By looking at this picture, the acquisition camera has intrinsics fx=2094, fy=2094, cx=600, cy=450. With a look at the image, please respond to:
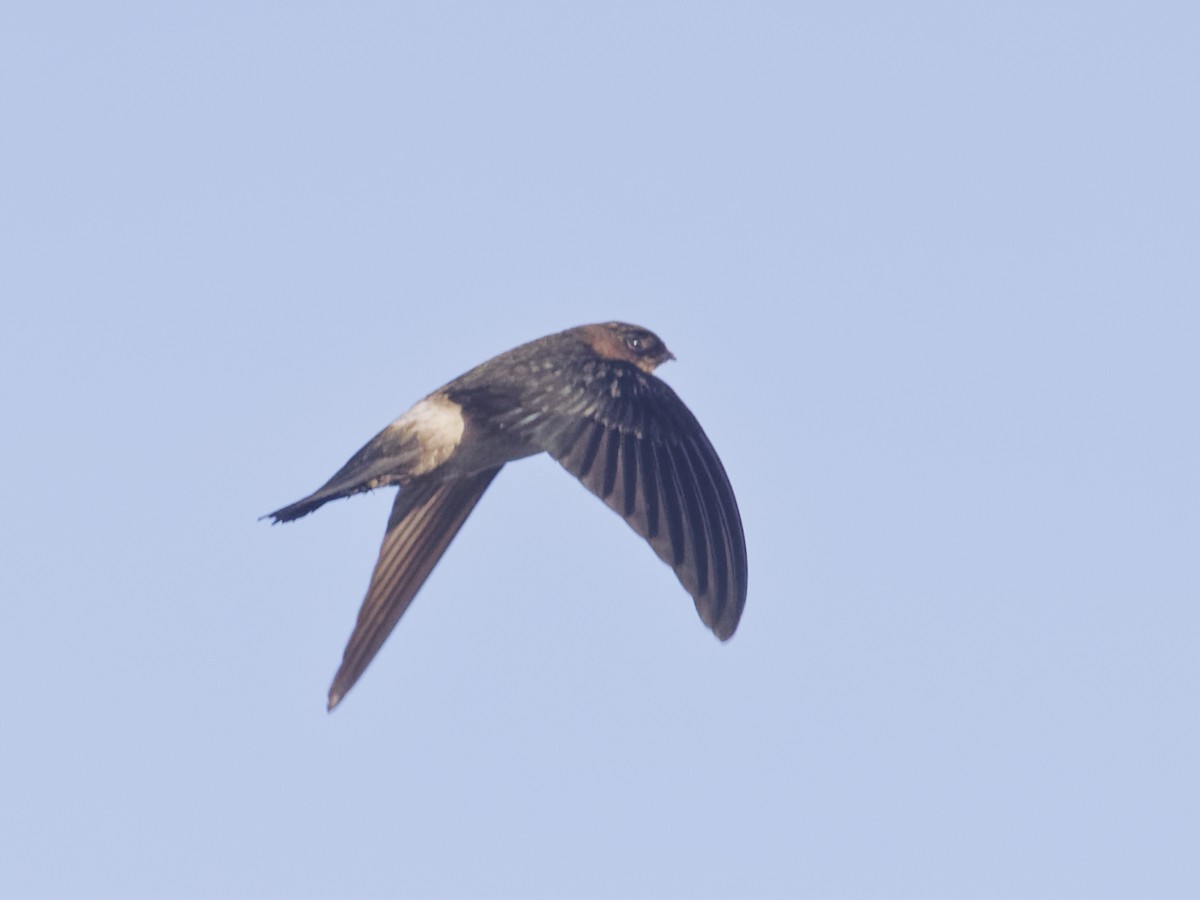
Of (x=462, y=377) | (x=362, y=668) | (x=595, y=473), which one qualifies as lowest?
(x=362, y=668)

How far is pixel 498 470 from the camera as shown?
1015 cm

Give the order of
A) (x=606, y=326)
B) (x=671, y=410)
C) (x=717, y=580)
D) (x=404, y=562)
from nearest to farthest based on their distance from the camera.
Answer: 1. (x=717, y=580)
2. (x=671, y=410)
3. (x=404, y=562)
4. (x=606, y=326)

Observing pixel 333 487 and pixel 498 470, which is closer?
pixel 333 487

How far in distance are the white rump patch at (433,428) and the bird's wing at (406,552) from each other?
229 mm

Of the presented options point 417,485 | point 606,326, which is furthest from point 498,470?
point 606,326

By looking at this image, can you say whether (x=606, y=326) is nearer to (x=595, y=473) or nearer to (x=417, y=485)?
(x=417, y=485)

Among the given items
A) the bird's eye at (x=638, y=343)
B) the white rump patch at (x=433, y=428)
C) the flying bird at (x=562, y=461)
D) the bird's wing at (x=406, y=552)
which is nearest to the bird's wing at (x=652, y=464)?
the flying bird at (x=562, y=461)

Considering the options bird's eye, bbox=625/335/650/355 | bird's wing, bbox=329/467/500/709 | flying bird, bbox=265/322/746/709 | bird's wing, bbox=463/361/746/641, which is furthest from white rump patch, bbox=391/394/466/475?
bird's eye, bbox=625/335/650/355

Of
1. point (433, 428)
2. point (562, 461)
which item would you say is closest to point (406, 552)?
point (433, 428)

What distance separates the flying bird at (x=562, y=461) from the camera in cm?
800

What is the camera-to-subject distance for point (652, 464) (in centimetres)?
842

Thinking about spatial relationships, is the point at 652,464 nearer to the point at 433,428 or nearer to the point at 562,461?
the point at 562,461

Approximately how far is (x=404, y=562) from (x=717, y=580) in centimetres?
236

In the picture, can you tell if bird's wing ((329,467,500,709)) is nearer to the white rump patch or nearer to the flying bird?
the flying bird
